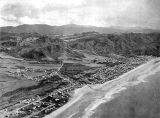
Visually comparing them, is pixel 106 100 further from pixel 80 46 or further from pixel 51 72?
pixel 80 46

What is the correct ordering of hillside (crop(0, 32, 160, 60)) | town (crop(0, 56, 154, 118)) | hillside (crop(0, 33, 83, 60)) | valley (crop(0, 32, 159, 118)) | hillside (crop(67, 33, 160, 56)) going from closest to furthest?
1. town (crop(0, 56, 154, 118))
2. valley (crop(0, 32, 159, 118))
3. hillside (crop(0, 33, 83, 60))
4. hillside (crop(0, 32, 160, 60))
5. hillside (crop(67, 33, 160, 56))

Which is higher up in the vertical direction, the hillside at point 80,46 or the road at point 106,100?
the hillside at point 80,46

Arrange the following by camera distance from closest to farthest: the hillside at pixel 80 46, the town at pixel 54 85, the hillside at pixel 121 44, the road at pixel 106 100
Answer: the road at pixel 106 100 → the town at pixel 54 85 → the hillside at pixel 80 46 → the hillside at pixel 121 44

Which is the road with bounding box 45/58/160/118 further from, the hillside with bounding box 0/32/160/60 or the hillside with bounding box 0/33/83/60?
the hillside with bounding box 0/32/160/60

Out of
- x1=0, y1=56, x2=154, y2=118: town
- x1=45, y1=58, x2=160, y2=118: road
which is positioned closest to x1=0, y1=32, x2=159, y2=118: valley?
x1=0, y1=56, x2=154, y2=118: town

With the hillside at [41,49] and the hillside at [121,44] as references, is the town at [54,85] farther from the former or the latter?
the hillside at [121,44]

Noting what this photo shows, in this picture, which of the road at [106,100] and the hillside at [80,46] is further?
the hillside at [80,46]

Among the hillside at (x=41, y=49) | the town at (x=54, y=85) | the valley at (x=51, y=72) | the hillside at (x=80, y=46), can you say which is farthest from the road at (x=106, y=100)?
the hillside at (x=80, y=46)

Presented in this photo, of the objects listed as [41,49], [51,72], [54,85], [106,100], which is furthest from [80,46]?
[106,100]

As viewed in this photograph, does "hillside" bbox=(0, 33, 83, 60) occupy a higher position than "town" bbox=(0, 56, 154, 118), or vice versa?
"hillside" bbox=(0, 33, 83, 60)

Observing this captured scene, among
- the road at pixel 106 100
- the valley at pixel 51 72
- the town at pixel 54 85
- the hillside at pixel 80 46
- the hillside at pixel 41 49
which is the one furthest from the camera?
the hillside at pixel 80 46

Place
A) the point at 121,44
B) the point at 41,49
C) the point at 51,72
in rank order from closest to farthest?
1. the point at 51,72
2. the point at 41,49
3. the point at 121,44
